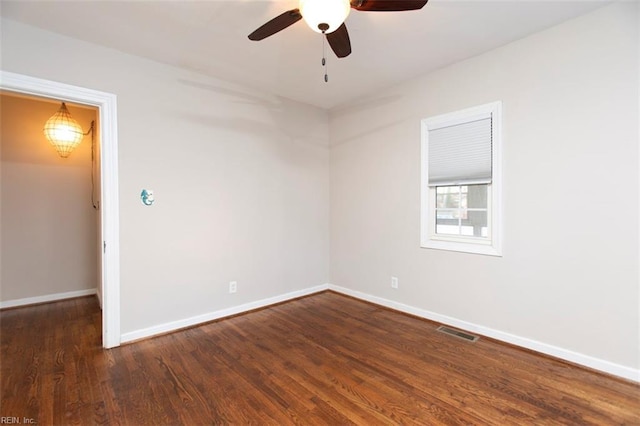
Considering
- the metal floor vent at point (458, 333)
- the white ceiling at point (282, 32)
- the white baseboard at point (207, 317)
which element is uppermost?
the white ceiling at point (282, 32)

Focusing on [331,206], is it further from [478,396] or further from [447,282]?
[478,396]

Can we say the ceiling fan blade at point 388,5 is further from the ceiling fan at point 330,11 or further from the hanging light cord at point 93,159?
the hanging light cord at point 93,159

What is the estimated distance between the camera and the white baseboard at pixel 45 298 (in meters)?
3.82

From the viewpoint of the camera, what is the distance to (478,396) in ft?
6.72

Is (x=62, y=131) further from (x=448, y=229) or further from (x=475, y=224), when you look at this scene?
(x=475, y=224)

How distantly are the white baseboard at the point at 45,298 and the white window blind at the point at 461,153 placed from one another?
5.06m

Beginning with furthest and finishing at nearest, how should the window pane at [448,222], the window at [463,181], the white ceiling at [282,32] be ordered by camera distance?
the window pane at [448,222]
the window at [463,181]
the white ceiling at [282,32]

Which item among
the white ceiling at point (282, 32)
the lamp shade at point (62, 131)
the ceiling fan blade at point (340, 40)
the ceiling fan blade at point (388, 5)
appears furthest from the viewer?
the lamp shade at point (62, 131)

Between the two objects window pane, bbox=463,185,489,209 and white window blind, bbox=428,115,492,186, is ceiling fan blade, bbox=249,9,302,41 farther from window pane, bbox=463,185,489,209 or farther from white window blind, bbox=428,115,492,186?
window pane, bbox=463,185,489,209

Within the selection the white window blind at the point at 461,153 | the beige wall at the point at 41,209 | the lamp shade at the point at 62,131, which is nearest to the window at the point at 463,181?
the white window blind at the point at 461,153

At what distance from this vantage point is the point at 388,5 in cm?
173

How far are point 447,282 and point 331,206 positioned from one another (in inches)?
80.8

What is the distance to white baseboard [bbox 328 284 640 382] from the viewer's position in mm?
2246

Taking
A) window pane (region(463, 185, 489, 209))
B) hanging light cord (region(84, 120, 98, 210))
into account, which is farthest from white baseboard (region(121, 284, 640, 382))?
hanging light cord (region(84, 120, 98, 210))
